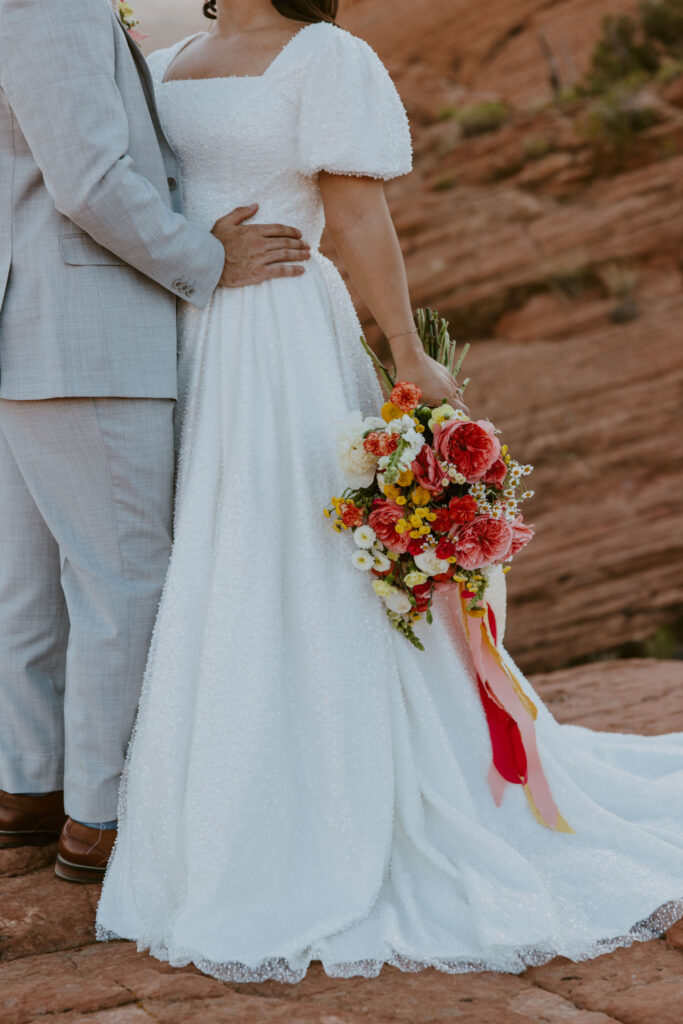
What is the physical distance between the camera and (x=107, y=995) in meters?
1.85

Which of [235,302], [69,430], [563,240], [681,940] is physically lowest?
[681,940]

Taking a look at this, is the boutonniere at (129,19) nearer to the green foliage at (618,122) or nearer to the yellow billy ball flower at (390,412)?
the yellow billy ball flower at (390,412)

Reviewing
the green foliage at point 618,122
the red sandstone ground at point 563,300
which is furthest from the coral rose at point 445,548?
the green foliage at point 618,122

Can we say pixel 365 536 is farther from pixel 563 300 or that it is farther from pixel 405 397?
pixel 563 300

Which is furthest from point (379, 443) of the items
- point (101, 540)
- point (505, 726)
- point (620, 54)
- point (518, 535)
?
point (620, 54)

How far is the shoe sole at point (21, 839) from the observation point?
255 centimetres

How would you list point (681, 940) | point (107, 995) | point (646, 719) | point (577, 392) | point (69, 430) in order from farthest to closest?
point (577, 392) < point (646, 719) < point (69, 430) < point (681, 940) < point (107, 995)

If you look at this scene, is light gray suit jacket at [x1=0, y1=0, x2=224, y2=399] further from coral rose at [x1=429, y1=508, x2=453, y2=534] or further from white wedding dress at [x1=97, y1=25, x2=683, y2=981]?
coral rose at [x1=429, y1=508, x2=453, y2=534]

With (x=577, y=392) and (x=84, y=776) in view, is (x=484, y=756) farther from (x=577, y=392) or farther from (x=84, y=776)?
(x=577, y=392)

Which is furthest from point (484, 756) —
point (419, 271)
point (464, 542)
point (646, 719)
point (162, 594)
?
point (419, 271)

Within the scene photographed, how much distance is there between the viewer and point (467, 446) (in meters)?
2.22

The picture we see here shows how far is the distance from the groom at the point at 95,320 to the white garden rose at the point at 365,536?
1.54ft

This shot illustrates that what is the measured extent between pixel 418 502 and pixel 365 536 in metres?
0.15

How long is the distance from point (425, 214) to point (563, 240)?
157cm
